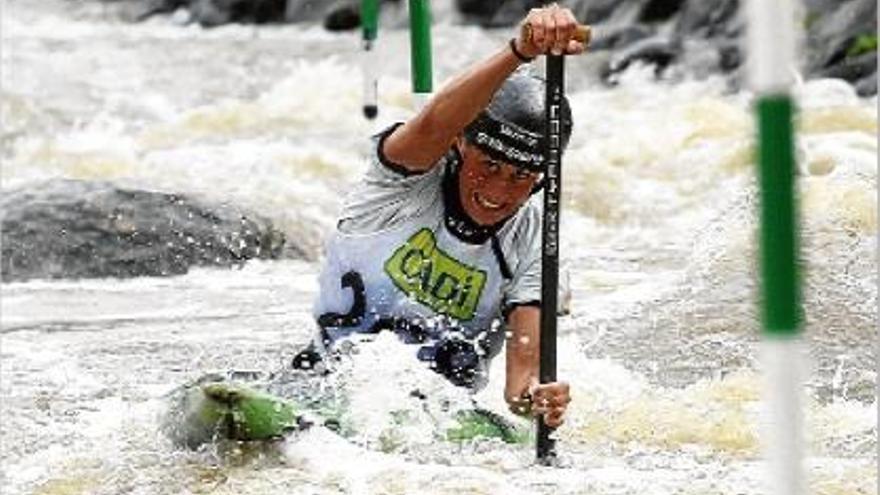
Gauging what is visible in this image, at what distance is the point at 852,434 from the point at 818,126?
8.51 m

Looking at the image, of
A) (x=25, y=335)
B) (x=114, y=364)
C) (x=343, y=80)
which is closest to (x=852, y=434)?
(x=114, y=364)

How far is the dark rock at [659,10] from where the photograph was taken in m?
20.8

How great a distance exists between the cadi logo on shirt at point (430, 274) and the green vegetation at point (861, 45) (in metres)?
12.0

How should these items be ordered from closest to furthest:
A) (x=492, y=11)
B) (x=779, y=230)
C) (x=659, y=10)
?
1. (x=779, y=230)
2. (x=659, y=10)
3. (x=492, y=11)

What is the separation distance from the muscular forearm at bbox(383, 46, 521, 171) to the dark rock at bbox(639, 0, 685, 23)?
54.3ft

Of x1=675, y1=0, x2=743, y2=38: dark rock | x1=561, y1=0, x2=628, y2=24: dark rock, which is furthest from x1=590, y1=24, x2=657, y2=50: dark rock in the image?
x1=561, y1=0, x2=628, y2=24: dark rock

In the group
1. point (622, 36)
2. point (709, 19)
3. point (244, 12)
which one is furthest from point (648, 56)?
point (244, 12)

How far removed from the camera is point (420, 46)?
5.78 metres

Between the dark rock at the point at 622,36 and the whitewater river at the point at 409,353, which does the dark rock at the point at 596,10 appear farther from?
the whitewater river at the point at 409,353

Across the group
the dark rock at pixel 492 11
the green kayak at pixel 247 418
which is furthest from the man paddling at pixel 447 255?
the dark rock at pixel 492 11

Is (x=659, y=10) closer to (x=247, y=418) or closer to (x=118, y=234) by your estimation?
(x=118, y=234)

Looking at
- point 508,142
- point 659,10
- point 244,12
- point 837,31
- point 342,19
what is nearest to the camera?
point 508,142

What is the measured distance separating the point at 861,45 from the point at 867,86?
107cm

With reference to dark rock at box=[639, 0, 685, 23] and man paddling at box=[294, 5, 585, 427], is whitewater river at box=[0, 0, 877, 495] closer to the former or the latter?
man paddling at box=[294, 5, 585, 427]
